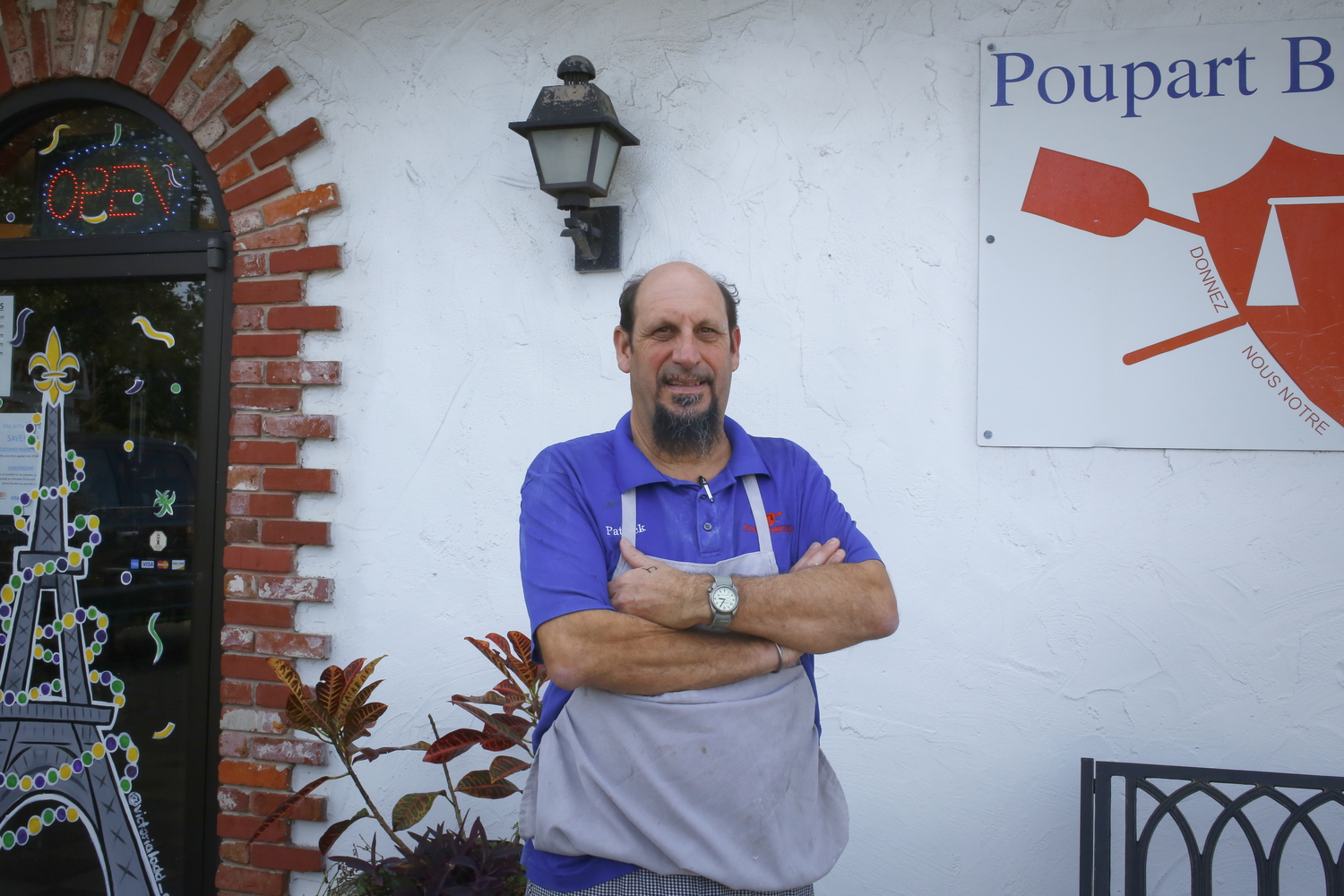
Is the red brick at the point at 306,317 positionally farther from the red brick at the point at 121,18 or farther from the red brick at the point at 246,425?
the red brick at the point at 121,18

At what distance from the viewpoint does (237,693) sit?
2951mm

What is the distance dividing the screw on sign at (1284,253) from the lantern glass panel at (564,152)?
4.81 ft

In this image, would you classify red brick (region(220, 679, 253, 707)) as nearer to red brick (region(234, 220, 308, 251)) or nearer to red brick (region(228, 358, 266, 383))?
red brick (region(228, 358, 266, 383))

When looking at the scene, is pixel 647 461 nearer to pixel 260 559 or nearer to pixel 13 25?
pixel 260 559

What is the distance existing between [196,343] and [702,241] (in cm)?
172

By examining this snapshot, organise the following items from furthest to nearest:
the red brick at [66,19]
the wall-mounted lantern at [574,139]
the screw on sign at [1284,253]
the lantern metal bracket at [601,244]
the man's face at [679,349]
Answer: the red brick at [66,19] < the lantern metal bracket at [601,244] < the wall-mounted lantern at [574,139] < the screw on sign at [1284,253] < the man's face at [679,349]

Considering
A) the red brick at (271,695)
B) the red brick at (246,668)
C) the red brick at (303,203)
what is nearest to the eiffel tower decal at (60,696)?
the red brick at (246,668)

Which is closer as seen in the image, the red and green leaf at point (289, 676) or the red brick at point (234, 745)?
the red and green leaf at point (289, 676)

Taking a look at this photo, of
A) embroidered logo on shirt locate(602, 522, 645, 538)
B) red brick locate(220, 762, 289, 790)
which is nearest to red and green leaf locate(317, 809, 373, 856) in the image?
red brick locate(220, 762, 289, 790)

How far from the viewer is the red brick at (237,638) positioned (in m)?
2.95

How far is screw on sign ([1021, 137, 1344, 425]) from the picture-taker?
2471 millimetres

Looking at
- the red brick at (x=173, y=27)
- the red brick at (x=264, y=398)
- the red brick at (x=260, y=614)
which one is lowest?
Answer: the red brick at (x=260, y=614)

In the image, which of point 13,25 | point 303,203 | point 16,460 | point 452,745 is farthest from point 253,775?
point 13,25

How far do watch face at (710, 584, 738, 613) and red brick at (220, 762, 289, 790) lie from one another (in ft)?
6.32
